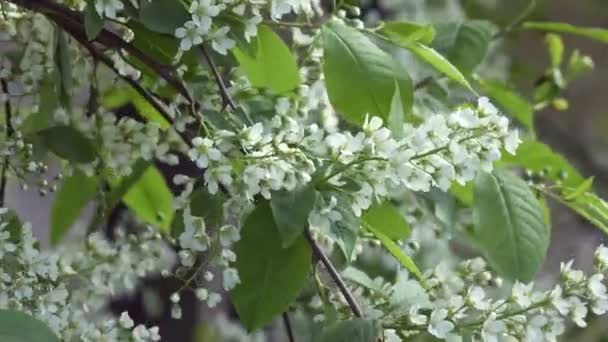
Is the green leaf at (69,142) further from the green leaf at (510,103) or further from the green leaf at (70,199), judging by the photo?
the green leaf at (510,103)

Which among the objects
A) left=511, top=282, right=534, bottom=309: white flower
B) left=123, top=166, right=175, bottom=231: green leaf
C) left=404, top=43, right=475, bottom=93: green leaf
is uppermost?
left=404, top=43, right=475, bottom=93: green leaf

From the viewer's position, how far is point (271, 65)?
1.94 feet

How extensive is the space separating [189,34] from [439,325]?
19 cm

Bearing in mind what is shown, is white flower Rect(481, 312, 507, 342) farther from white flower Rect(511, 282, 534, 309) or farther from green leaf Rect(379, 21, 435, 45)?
green leaf Rect(379, 21, 435, 45)

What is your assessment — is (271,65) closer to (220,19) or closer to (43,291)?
(220,19)

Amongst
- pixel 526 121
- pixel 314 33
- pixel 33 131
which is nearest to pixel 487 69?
pixel 526 121

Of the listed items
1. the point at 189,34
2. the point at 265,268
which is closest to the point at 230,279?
the point at 265,268

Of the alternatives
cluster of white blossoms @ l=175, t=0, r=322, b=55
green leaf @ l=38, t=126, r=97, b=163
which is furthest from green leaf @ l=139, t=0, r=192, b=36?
green leaf @ l=38, t=126, r=97, b=163

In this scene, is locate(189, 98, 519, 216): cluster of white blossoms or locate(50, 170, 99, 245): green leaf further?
locate(50, 170, 99, 245): green leaf

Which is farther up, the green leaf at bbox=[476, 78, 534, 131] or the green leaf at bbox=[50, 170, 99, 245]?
the green leaf at bbox=[476, 78, 534, 131]

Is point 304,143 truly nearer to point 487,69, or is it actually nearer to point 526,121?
point 526,121

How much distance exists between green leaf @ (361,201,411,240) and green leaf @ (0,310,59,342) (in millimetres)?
186

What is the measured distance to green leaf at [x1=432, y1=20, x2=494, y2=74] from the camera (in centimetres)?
69

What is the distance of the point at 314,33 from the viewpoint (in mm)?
642
